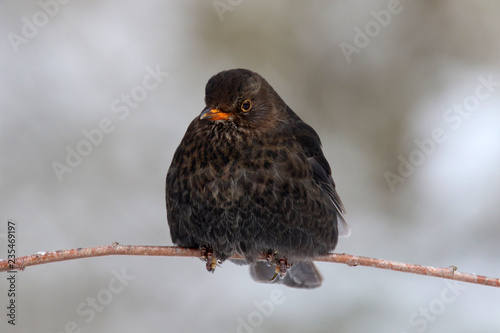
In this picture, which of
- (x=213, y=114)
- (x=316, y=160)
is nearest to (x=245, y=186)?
(x=213, y=114)

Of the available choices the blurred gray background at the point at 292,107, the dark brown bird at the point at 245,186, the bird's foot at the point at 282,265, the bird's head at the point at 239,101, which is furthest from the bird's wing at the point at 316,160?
the blurred gray background at the point at 292,107

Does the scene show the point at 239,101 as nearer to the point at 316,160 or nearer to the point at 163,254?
the point at 316,160

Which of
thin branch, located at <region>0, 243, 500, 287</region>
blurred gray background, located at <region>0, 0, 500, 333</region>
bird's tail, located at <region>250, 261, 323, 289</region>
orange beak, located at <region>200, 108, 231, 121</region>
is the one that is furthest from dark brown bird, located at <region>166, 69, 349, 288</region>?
blurred gray background, located at <region>0, 0, 500, 333</region>

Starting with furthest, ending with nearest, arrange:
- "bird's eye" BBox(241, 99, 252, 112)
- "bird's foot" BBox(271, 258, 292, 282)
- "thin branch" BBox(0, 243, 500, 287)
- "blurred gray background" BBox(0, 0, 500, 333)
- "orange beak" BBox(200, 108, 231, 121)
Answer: "blurred gray background" BBox(0, 0, 500, 333), "bird's foot" BBox(271, 258, 292, 282), "bird's eye" BBox(241, 99, 252, 112), "orange beak" BBox(200, 108, 231, 121), "thin branch" BBox(0, 243, 500, 287)

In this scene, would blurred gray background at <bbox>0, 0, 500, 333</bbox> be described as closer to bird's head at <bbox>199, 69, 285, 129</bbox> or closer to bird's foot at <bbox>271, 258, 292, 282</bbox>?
bird's foot at <bbox>271, 258, 292, 282</bbox>

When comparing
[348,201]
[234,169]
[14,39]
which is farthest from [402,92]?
A: [14,39]

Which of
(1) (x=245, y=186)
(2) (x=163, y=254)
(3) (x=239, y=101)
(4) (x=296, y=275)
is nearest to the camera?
(2) (x=163, y=254)

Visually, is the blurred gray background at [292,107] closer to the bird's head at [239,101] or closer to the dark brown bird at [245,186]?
the dark brown bird at [245,186]
